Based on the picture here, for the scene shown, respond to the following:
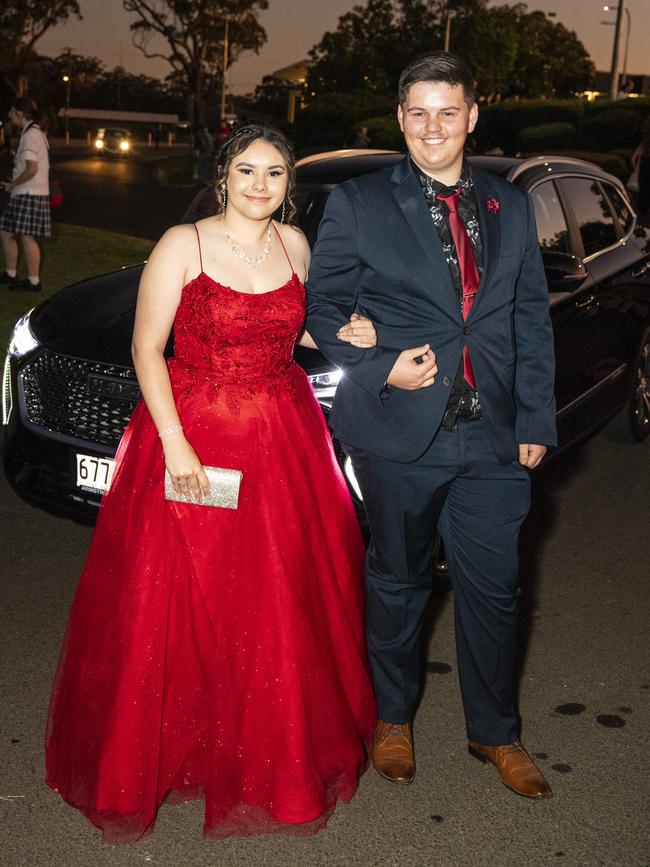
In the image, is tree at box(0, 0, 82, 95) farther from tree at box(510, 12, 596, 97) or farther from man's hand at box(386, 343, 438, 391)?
man's hand at box(386, 343, 438, 391)

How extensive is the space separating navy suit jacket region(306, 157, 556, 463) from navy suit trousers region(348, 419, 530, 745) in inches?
3.3

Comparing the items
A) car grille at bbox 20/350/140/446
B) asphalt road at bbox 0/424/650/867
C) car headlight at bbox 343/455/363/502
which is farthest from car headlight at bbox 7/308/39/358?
car headlight at bbox 343/455/363/502

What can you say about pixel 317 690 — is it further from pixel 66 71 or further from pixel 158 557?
pixel 66 71

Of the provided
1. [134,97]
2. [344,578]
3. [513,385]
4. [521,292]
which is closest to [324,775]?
[344,578]

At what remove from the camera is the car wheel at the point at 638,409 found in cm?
714

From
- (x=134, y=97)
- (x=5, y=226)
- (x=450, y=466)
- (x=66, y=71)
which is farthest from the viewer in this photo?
(x=134, y=97)

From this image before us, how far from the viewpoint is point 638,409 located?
24.1 ft

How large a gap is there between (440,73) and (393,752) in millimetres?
2014

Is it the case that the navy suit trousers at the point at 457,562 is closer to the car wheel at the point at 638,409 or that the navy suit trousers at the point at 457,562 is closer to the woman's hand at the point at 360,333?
the woman's hand at the point at 360,333

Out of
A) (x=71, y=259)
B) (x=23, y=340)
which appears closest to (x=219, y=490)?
(x=23, y=340)

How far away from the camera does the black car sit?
15.0 feet

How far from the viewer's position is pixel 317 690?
3.31 m

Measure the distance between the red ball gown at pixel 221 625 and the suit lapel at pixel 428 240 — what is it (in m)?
0.47

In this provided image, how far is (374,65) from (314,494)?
2664 inches
